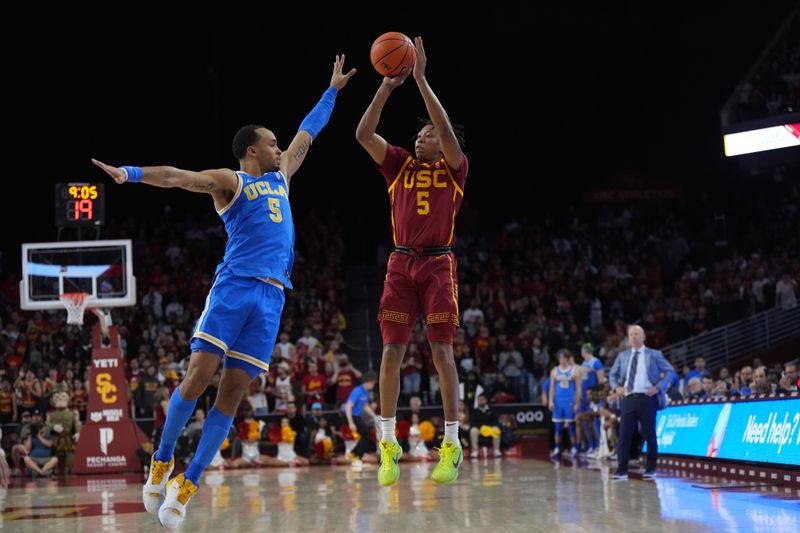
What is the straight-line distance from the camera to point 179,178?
19.1 ft

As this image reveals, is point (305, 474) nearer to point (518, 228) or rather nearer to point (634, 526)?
point (634, 526)

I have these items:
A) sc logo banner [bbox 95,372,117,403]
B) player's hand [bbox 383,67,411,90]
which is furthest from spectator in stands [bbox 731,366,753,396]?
sc logo banner [bbox 95,372,117,403]

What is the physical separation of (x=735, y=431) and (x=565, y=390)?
17.6 ft

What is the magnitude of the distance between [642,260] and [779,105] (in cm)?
576

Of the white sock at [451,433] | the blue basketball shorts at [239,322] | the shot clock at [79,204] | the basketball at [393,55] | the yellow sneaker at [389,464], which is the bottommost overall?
the yellow sneaker at [389,464]

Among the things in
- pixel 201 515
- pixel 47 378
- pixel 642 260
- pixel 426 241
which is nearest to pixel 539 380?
pixel 642 260

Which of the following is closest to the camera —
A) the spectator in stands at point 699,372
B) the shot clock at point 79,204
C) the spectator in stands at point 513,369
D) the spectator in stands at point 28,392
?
the shot clock at point 79,204

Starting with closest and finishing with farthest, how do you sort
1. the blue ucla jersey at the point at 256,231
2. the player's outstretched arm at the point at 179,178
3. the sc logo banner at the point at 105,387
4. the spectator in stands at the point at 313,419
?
the player's outstretched arm at the point at 179,178
the blue ucla jersey at the point at 256,231
the sc logo banner at the point at 105,387
the spectator in stands at the point at 313,419

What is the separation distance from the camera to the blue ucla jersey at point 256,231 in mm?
6293

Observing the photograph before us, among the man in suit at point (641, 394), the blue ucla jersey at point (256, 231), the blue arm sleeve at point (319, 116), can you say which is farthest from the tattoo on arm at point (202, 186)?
the man in suit at point (641, 394)

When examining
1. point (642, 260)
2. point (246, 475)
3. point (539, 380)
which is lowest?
point (246, 475)

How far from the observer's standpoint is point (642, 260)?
24.8 meters

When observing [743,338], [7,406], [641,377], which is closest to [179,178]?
[641,377]

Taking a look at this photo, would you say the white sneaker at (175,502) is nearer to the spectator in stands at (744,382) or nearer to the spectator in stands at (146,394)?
the spectator in stands at (744,382)
